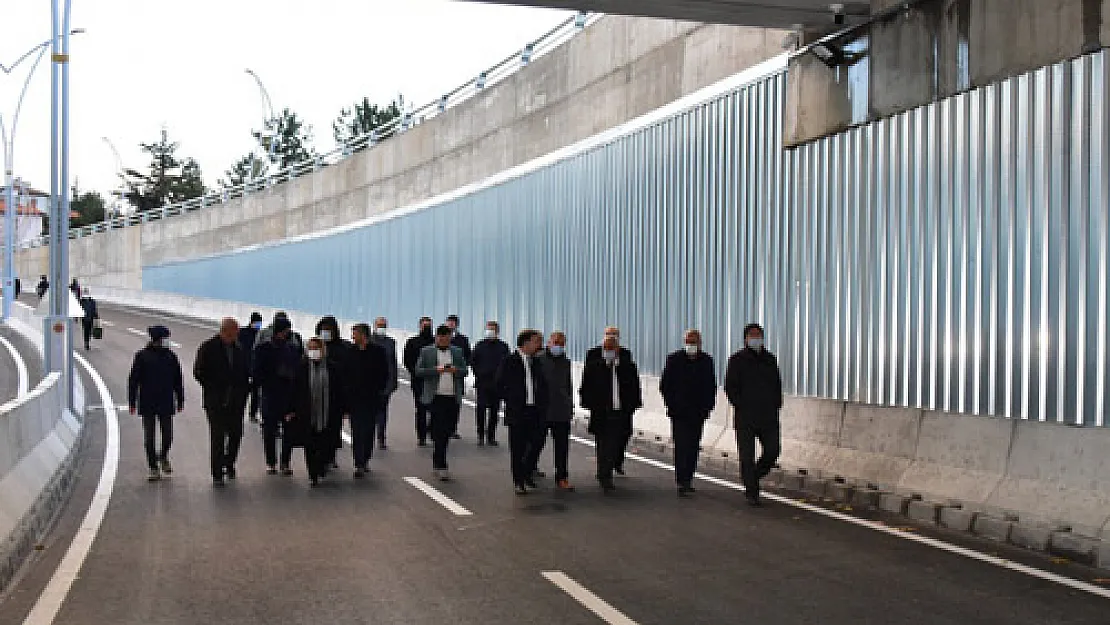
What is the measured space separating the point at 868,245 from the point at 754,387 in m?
2.45

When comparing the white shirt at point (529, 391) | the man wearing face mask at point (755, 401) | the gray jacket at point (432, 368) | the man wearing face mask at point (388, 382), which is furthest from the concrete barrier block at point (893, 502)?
the man wearing face mask at point (388, 382)

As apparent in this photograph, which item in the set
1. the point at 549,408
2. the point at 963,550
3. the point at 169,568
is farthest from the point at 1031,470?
the point at 169,568

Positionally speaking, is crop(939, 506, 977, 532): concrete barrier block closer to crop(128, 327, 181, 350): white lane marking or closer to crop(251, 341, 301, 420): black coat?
crop(251, 341, 301, 420): black coat

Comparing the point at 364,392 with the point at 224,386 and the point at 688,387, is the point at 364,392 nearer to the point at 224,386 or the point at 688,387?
the point at 224,386

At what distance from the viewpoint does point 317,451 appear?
47.5 ft

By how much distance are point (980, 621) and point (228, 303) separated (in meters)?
49.2

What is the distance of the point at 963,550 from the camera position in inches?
394

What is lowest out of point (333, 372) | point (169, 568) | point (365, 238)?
point (169, 568)

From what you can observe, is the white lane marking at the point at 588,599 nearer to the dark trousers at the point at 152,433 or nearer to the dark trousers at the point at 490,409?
the dark trousers at the point at 152,433

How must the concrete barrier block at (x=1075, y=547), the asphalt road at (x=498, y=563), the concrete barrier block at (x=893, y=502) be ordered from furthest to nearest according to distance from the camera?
the concrete barrier block at (x=893, y=502)
the concrete barrier block at (x=1075, y=547)
the asphalt road at (x=498, y=563)

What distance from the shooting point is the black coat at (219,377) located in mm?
14539

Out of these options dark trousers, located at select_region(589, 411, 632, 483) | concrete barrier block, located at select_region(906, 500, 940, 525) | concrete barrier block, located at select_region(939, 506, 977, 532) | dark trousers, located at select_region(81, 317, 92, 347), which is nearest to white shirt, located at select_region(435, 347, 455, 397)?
dark trousers, located at select_region(589, 411, 632, 483)

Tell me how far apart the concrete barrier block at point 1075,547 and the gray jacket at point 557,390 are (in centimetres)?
573

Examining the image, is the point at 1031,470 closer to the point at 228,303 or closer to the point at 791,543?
the point at 791,543
